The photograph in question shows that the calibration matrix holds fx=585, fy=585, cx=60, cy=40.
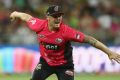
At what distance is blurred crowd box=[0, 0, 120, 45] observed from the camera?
19359 mm

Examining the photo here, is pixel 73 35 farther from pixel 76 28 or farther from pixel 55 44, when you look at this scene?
pixel 76 28

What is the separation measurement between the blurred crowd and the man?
804 cm

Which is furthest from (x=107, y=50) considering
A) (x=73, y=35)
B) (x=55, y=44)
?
(x=55, y=44)

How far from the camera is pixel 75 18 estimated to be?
20.3 m

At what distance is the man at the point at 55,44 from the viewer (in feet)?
34.7

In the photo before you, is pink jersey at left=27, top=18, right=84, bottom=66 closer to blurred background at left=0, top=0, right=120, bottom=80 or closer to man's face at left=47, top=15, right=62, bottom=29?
man's face at left=47, top=15, right=62, bottom=29

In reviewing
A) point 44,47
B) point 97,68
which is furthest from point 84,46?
point 44,47

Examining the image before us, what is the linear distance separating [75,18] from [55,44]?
377 inches

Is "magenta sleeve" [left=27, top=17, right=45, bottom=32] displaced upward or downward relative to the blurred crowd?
upward

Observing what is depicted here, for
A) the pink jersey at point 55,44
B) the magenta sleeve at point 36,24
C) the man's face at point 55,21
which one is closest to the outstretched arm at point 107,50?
the pink jersey at point 55,44

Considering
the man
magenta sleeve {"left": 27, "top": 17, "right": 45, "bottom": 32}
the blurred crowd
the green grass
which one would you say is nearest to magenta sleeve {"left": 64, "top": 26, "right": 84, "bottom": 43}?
the man

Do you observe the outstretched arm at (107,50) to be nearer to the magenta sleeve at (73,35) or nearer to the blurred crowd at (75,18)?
the magenta sleeve at (73,35)

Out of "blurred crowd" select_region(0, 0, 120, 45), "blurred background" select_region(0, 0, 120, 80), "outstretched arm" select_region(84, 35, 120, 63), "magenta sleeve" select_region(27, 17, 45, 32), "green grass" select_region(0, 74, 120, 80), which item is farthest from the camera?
"blurred crowd" select_region(0, 0, 120, 45)

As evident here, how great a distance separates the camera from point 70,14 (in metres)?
20.5
